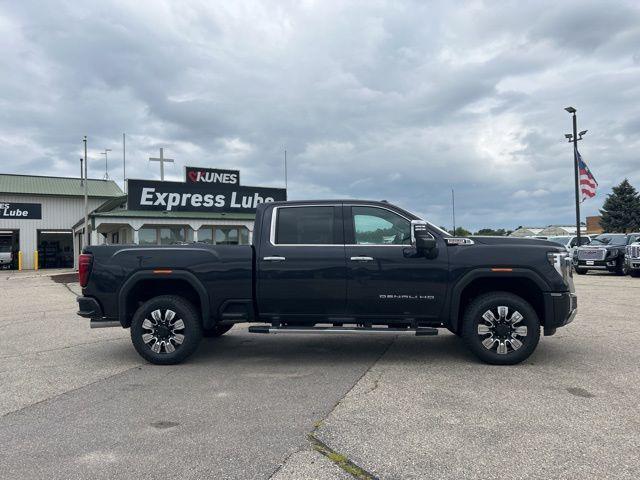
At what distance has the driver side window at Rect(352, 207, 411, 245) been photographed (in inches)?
237

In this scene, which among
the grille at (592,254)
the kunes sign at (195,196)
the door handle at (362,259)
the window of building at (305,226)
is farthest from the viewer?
the kunes sign at (195,196)

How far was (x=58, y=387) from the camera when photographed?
17.2 ft

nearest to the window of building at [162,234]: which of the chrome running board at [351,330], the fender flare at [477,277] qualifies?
the chrome running board at [351,330]

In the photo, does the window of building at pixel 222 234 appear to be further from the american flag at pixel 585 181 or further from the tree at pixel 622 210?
the tree at pixel 622 210

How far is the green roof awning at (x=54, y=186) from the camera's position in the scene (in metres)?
36.6

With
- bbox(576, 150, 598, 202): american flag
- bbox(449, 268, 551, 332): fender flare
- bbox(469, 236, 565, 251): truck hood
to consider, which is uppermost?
bbox(576, 150, 598, 202): american flag

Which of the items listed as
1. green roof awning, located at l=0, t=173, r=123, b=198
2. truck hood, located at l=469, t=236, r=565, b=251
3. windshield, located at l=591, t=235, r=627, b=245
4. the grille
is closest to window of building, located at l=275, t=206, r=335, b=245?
truck hood, located at l=469, t=236, r=565, b=251

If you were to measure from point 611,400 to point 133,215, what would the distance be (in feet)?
77.6

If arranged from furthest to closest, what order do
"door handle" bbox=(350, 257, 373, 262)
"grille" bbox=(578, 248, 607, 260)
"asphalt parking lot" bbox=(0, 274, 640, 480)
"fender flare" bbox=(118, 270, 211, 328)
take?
"grille" bbox=(578, 248, 607, 260) < "fender flare" bbox=(118, 270, 211, 328) < "door handle" bbox=(350, 257, 373, 262) < "asphalt parking lot" bbox=(0, 274, 640, 480)

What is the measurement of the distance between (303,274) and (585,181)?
71.5 feet

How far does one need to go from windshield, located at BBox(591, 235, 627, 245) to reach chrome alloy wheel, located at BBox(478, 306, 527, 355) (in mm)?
18075

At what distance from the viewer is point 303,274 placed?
593 cm

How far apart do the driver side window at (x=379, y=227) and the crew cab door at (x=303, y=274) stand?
0.23 meters

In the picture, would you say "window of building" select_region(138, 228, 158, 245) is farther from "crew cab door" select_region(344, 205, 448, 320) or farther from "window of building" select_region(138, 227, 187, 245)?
"crew cab door" select_region(344, 205, 448, 320)
